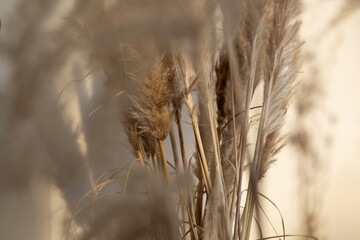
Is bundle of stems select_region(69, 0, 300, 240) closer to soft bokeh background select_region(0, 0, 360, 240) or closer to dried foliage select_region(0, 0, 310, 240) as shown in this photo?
dried foliage select_region(0, 0, 310, 240)

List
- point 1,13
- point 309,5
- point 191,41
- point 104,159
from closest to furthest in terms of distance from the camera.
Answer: point 191,41 < point 1,13 < point 104,159 < point 309,5

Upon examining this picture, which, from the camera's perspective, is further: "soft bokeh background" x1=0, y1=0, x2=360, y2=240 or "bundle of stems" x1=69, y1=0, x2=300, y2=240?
"soft bokeh background" x1=0, y1=0, x2=360, y2=240

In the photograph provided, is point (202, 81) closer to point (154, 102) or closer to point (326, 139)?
point (154, 102)

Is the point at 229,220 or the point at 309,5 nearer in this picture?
the point at 229,220

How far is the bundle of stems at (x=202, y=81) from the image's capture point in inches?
36.8

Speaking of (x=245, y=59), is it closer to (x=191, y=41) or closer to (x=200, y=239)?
(x=191, y=41)

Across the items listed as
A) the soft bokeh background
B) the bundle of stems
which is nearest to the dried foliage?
the bundle of stems

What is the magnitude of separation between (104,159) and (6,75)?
0.32 m

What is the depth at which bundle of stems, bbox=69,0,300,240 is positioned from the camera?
93cm

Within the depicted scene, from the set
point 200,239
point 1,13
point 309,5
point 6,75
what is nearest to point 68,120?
point 6,75

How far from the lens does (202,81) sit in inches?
37.9

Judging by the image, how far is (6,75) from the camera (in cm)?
103

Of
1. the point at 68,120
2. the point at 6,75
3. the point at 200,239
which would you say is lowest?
the point at 200,239

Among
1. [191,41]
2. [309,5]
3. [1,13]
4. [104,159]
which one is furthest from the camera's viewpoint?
[309,5]
